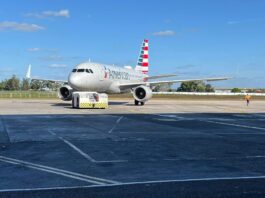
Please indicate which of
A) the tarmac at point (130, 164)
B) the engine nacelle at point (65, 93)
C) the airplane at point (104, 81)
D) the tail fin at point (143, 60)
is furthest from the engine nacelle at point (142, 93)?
the tarmac at point (130, 164)

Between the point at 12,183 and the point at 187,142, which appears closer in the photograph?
the point at 12,183

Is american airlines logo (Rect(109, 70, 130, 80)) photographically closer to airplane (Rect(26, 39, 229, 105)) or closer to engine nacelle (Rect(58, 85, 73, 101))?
airplane (Rect(26, 39, 229, 105))

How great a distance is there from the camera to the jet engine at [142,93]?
40.8 metres

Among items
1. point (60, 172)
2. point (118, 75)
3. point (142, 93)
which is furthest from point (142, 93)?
point (60, 172)

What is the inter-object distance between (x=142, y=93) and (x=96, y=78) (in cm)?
534

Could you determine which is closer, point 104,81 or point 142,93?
point 104,81

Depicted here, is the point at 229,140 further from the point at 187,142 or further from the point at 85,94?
the point at 85,94

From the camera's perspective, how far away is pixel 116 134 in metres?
15.7

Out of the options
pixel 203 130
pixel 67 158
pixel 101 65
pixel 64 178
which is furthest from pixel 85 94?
pixel 64 178

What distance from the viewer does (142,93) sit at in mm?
41438

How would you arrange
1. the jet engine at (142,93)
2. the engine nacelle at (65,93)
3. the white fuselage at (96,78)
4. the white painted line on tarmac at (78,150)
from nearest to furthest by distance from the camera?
1. the white painted line on tarmac at (78,150)
2. the white fuselage at (96,78)
3. the jet engine at (142,93)
4. the engine nacelle at (65,93)

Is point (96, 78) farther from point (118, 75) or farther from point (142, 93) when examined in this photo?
point (142, 93)

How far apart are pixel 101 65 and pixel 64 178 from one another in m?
32.2

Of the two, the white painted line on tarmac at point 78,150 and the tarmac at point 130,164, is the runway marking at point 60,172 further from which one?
the white painted line on tarmac at point 78,150
